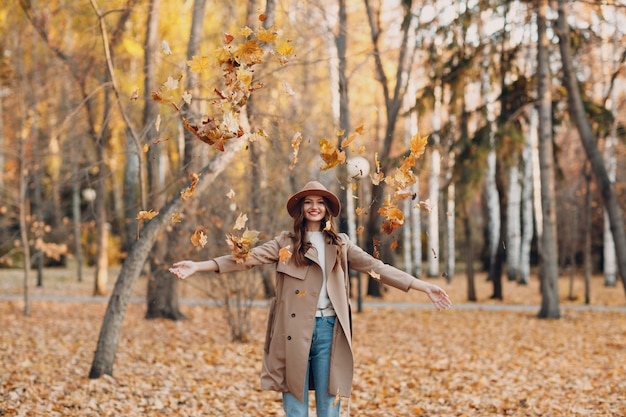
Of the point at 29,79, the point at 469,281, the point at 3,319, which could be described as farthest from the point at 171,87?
the point at 469,281

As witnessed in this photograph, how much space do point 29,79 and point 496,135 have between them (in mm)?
10351

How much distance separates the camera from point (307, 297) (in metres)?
4.08

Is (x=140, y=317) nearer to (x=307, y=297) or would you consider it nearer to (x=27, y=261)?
(x=27, y=261)

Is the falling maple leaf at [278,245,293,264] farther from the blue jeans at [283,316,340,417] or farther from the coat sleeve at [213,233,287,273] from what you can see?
the blue jeans at [283,316,340,417]

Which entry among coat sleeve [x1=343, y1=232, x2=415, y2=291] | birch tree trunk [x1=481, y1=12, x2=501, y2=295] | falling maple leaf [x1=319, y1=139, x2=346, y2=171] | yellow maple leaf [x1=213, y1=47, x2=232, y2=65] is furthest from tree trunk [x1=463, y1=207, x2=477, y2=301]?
yellow maple leaf [x1=213, y1=47, x2=232, y2=65]

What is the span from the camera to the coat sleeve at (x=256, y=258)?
13.5 ft

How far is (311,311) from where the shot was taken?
4.05 meters

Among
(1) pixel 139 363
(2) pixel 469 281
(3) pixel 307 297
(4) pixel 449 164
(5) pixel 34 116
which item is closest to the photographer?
(3) pixel 307 297

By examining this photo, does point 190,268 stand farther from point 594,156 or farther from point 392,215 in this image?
point 594,156

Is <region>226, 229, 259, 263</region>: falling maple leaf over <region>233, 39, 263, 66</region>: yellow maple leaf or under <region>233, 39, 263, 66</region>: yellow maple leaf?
under

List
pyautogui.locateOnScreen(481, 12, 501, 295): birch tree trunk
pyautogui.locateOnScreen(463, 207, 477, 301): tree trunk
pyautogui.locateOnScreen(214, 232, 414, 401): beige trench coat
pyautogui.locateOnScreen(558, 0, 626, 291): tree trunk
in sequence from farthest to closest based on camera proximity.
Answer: pyautogui.locateOnScreen(463, 207, 477, 301): tree trunk → pyautogui.locateOnScreen(481, 12, 501, 295): birch tree trunk → pyautogui.locateOnScreen(558, 0, 626, 291): tree trunk → pyautogui.locateOnScreen(214, 232, 414, 401): beige trench coat

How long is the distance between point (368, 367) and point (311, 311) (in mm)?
5131

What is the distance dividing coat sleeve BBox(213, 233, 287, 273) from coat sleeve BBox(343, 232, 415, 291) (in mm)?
429

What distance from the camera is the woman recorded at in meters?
4.04
